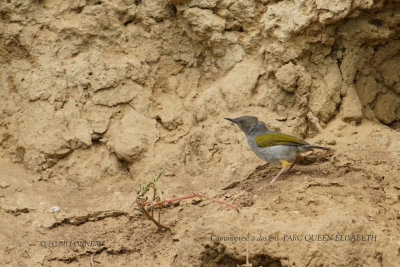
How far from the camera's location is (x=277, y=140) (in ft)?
21.0

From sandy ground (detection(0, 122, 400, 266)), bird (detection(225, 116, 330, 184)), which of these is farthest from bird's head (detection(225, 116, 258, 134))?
sandy ground (detection(0, 122, 400, 266))

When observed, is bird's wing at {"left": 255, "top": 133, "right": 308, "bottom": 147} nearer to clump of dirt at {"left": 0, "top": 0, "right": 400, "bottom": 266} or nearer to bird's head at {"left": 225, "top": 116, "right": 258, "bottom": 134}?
bird's head at {"left": 225, "top": 116, "right": 258, "bottom": 134}

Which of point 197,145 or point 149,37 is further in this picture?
point 149,37

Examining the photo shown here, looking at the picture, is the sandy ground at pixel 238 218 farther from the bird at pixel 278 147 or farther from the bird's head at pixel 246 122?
the bird's head at pixel 246 122

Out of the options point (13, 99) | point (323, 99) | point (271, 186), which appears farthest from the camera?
point (13, 99)

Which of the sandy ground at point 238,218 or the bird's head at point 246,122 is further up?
the bird's head at point 246,122

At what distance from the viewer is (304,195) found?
553cm

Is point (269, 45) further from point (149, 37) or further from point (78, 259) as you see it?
point (78, 259)

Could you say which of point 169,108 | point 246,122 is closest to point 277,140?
point 246,122

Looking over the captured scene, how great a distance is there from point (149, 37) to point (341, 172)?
2894 millimetres

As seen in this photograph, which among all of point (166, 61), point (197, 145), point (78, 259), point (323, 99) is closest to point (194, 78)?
point (166, 61)

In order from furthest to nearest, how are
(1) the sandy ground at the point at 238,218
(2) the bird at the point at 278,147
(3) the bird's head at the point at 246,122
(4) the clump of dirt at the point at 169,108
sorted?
1. (3) the bird's head at the point at 246,122
2. (2) the bird at the point at 278,147
3. (4) the clump of dirt at the point at 169,108
4. (1) the sandy ground at the point at 238,218

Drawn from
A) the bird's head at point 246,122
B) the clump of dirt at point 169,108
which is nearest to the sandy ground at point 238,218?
the clump of dirt at point 169,108

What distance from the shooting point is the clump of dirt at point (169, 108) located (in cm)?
606
